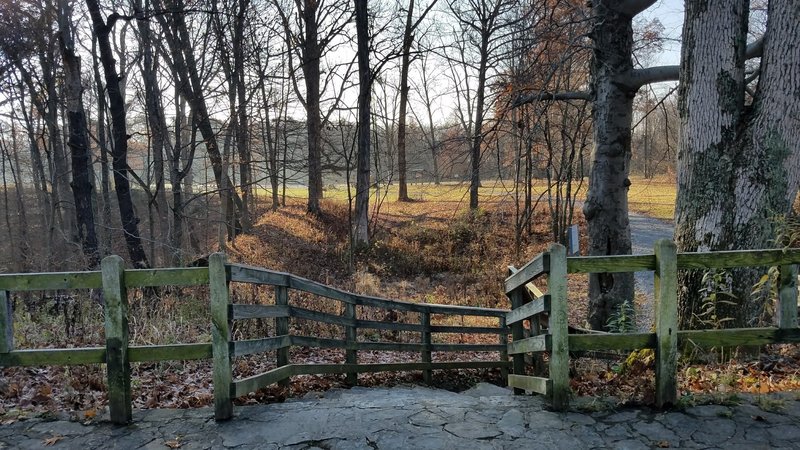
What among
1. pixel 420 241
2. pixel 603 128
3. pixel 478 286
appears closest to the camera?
pixel 603 128

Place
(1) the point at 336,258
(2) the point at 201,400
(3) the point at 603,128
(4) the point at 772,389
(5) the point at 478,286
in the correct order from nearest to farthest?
1. (4) the point at 772,389
2. (2) the point at 201,400
3. (3) the point at 603,128
4. (5) the point at 478,286
5. (1) the point at 336,258

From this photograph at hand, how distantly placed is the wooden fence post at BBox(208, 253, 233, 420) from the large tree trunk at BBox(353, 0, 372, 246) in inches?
607

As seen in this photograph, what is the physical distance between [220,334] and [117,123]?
1171 cm

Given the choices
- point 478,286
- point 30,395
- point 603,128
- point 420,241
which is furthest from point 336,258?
point 30,395

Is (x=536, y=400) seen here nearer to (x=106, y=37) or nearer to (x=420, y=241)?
(x=106, y=37)

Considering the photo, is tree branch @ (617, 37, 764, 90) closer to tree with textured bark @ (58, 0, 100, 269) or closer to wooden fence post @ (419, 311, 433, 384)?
wooden fence post @ (419, 311, 433, 384)

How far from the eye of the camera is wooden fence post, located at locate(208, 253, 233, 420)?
4273mm

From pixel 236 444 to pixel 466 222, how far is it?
1971cm

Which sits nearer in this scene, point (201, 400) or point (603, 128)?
point (201, 400)

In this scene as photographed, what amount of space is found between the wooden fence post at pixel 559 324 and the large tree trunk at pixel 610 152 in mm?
5246

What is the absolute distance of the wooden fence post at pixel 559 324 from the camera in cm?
427

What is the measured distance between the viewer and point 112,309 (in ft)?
13.8

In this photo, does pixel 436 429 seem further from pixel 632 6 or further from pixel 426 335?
pixel 632 6

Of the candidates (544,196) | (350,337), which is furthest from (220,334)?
(544,196)
